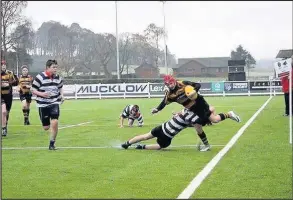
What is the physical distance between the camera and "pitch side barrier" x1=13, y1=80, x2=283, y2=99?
3609 cm

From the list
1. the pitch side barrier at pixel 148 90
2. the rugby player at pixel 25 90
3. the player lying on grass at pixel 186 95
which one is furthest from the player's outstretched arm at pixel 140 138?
the pitch side barrier at pixel 148 90

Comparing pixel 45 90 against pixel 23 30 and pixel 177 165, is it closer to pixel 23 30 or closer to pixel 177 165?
pixel 177 165

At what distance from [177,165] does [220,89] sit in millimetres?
31628

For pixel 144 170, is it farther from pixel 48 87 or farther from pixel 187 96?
pixel 48 87

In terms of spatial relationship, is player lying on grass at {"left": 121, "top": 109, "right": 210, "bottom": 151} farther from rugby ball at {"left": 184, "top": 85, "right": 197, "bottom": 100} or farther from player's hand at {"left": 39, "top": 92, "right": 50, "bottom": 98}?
player's hand at {"left": 39, "top": 92, "right": 50, "bottom": 98}

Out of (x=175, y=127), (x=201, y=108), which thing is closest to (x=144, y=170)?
(x=175, y=127)

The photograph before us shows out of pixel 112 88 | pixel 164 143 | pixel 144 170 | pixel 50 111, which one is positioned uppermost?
pixel 112 88

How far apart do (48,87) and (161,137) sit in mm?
2110

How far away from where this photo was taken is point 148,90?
36.8m

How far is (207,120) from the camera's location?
8297 millimetres

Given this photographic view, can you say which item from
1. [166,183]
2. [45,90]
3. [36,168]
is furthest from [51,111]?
[166,183]

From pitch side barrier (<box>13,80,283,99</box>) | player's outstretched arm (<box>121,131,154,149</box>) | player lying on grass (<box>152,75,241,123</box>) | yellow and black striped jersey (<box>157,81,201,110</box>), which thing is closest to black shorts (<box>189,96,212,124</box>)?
player lying on grass (<box>152,75,241,123</box>)

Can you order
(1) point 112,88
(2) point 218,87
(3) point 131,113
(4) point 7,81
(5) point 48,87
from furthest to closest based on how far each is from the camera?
(2) point 218,87 → (1) point 112,88 → (3) point 131,113 → (4) point 7,81 → (5) point 48,87

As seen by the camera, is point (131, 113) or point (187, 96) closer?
point (187, 96)
